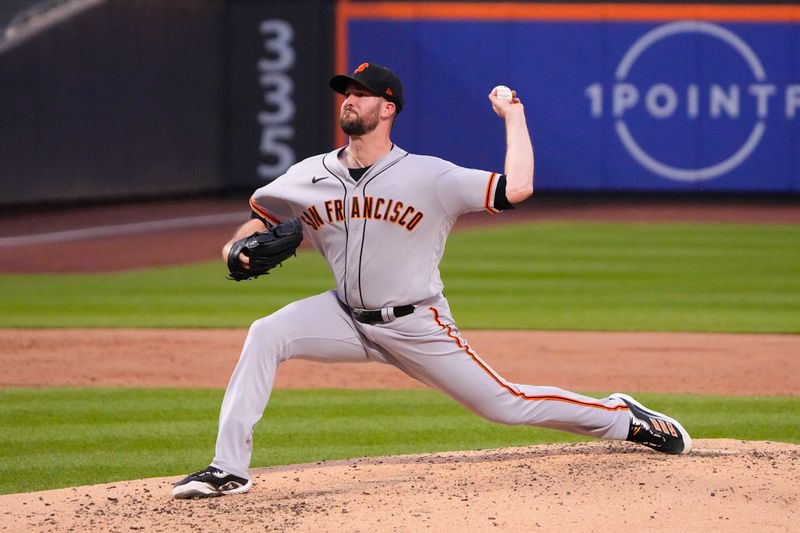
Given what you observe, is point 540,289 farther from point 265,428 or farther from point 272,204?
point 272,204

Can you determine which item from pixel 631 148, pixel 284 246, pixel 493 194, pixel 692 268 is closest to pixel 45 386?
pixel 284 246

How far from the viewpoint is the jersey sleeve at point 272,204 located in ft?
17.3

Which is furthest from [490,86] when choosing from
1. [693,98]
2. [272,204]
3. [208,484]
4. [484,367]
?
[208,484]

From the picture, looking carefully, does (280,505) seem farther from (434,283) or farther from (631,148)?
(631,148)

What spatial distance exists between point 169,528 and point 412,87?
53.4ft

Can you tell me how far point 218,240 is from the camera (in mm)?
15828

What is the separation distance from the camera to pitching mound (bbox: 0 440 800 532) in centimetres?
467

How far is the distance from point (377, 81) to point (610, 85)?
→ 50.7 ft

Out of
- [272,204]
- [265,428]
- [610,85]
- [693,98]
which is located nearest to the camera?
[272,204]

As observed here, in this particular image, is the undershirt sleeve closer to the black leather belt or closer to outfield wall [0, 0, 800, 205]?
the black leather belt

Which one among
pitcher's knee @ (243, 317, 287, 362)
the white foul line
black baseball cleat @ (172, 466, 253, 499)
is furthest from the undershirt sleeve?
the white foul line

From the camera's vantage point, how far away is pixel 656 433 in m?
5.54

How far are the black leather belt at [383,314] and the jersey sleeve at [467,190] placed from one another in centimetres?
42

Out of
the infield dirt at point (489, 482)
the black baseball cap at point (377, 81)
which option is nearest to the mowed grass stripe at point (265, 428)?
the infield dirt at point (489, 482)
